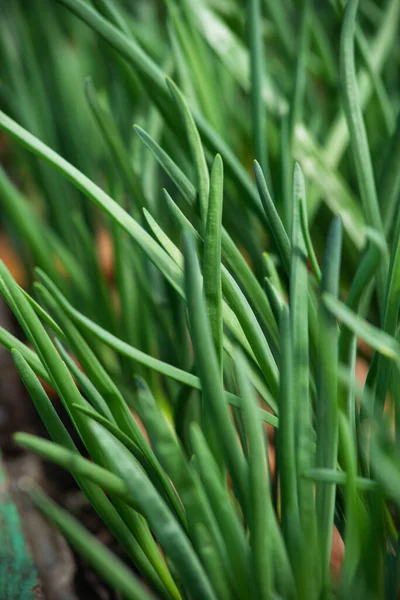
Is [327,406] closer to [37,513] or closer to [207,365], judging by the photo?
[207,365]

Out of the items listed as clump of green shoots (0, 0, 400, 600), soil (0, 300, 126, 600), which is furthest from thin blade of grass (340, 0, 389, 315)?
soil (0, 300, 126, 600)

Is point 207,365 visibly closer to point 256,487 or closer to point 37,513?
point 256,487

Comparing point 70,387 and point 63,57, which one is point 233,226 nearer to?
point 70,387

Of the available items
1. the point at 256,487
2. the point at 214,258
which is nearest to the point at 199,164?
the point at 214,258

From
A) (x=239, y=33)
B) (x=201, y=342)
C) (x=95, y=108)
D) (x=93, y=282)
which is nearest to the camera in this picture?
(x=201, y=342)

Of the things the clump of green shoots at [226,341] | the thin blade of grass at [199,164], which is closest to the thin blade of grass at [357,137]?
the clump of green shoots at [226,341]

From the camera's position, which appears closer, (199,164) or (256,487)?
(256,487)

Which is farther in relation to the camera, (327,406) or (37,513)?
(37,513)

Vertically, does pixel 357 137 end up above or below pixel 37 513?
above

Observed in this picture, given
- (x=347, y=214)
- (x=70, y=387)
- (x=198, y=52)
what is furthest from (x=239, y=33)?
(x=70, y=387)
